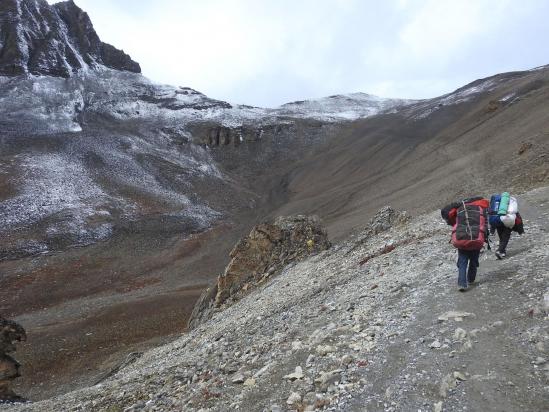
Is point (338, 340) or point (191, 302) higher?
point (338, 340)

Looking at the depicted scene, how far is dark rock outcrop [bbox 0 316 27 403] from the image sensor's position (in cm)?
1636

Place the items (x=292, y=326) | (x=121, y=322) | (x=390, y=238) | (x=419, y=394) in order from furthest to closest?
1. (x=121, y=322)
2. (x=390, y=238)
3. (x=292, y=326)
4. (x=419, y=394)

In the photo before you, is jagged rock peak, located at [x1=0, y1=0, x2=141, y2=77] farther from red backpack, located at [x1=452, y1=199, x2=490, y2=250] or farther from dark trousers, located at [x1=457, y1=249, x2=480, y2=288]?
dark trousers, located at [x1=457, y1=249, x2=480, y2=288]

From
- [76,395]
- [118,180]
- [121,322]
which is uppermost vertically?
[118,180]

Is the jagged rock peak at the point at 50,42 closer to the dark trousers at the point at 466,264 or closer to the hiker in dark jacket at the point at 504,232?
the hiker in dark jacket at the point at 504,232

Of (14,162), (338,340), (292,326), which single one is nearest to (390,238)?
(292,326)

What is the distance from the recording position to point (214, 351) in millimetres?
11797

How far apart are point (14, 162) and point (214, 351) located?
2812 inches

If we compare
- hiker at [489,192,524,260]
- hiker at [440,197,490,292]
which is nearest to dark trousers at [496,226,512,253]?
hiker at [489,192,524,260]

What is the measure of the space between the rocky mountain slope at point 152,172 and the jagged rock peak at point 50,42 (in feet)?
1.33

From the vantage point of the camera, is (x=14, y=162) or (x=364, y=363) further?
(x=14, y=162)

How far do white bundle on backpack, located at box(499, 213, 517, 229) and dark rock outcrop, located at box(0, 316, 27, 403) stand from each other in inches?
666

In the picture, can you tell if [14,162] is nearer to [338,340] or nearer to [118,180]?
[118,180]

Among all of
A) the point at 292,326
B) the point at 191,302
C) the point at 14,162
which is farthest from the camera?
the point at 14,162
